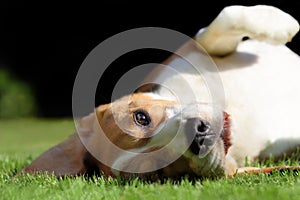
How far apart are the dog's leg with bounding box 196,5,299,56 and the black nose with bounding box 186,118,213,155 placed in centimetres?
137

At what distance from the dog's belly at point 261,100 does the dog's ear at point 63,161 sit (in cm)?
82

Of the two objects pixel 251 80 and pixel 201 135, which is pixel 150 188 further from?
pixel 251 80

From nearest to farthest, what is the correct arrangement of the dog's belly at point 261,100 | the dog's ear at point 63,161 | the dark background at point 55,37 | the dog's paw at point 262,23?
1. the dog's ear at point 63,161
2. the dog's belly at point 261,100
3. the dog's paw at point 262,23
4. the dark background at point 55,37

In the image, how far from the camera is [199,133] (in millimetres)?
2818

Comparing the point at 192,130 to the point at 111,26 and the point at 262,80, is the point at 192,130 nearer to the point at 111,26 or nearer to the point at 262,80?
the point at 262,80

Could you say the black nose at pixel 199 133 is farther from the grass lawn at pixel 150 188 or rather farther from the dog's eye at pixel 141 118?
the dog's eye at pixel 141 118

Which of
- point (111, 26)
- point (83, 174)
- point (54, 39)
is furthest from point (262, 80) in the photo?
point (54, 39)

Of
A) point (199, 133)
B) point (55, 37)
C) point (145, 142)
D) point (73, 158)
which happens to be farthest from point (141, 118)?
point (55, 37)

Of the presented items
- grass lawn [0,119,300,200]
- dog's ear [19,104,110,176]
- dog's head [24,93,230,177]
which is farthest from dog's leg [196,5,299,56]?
grass lawn [0,119,300,200]

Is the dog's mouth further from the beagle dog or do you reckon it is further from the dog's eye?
the dog's eye

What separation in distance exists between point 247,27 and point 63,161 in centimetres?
138

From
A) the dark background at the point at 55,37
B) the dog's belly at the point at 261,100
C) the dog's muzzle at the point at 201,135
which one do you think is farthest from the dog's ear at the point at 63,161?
the dark background at the point at 55,37

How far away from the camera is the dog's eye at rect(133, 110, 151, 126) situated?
3.37 meters

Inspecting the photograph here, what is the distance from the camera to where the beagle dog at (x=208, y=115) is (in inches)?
118
